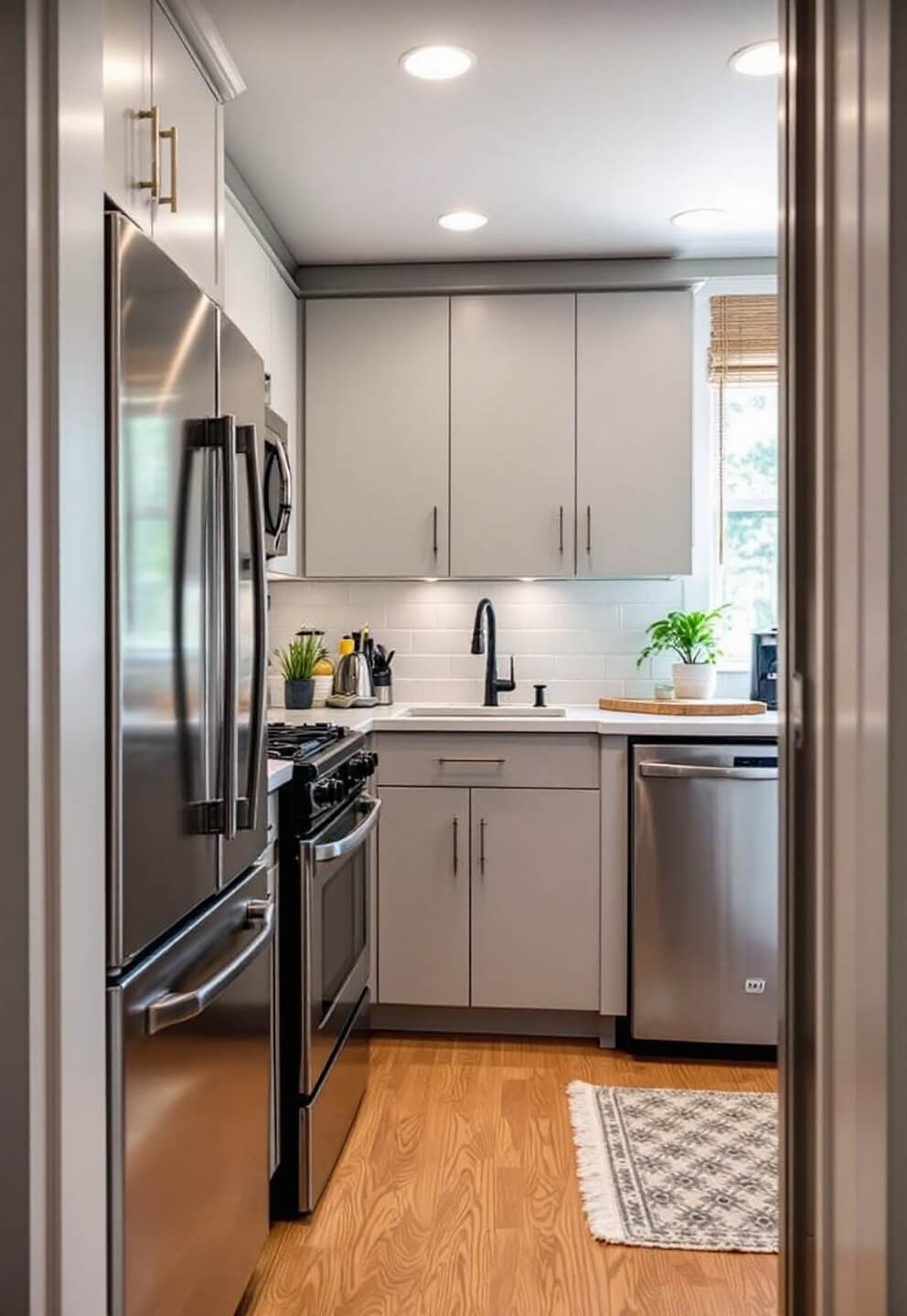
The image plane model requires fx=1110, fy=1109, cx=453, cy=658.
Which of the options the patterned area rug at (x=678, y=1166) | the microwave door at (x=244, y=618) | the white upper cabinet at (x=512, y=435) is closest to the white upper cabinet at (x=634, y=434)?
the white upper cabinet at (x=512, y=435)

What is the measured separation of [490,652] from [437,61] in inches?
74.5

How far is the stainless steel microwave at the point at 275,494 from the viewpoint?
2.48 meters

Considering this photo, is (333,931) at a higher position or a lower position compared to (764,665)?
lower

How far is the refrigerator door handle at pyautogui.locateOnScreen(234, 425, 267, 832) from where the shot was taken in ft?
6.08

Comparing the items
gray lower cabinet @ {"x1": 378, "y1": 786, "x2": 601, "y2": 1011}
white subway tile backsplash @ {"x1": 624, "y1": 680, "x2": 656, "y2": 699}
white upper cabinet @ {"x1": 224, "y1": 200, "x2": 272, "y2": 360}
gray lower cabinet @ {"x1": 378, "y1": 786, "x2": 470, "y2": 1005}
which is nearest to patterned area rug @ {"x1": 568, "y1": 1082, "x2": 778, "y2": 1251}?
gray lower cabinet @ {"x1": 378, "y1": 786, "x2": 601, "y2": 1011}

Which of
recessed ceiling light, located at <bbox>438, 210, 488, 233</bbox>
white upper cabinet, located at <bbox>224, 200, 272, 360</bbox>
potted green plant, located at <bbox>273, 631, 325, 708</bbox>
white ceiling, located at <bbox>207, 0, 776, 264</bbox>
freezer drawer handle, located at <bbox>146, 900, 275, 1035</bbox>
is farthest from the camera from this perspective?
potted green plant, located at <bbox>273, 631, 325, 708</bbox>

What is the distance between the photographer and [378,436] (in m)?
3.72

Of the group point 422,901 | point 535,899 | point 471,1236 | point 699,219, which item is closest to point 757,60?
point 699,219

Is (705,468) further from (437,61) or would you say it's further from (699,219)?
(437,61)

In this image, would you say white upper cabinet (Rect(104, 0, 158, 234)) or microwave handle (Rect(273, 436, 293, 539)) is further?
microwave handle (Rect(273, 436, 293, 539))

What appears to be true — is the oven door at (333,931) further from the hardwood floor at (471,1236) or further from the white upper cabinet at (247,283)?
the white upper cabinet at (247,283)
